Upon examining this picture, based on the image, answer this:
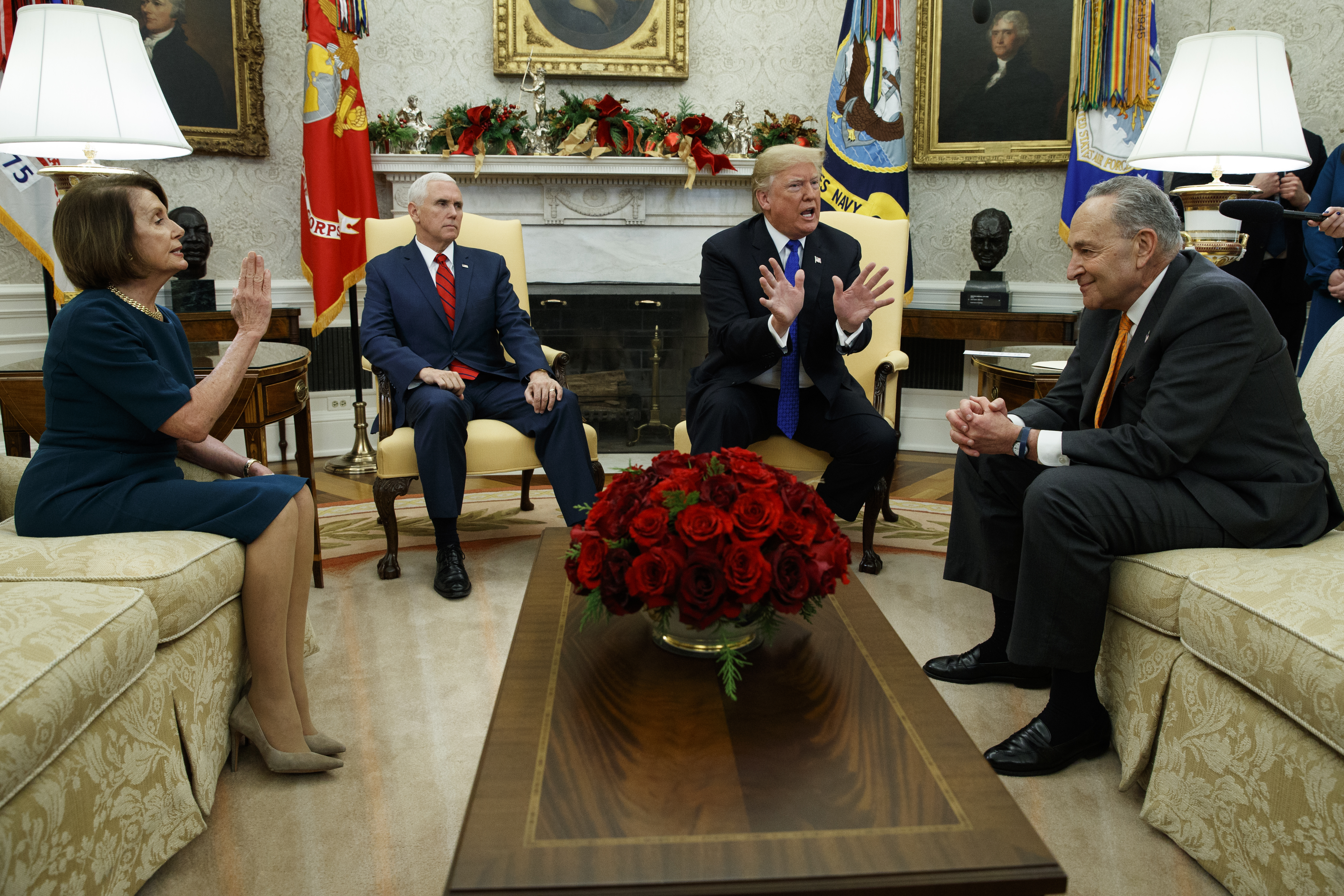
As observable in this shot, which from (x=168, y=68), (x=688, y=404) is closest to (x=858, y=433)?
(x=688, y=404)

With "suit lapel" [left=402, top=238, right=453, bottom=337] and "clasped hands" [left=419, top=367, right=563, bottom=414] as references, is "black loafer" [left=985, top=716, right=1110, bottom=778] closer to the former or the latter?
"clasped hands" [left=419, top=367, right=563, bottom=414]

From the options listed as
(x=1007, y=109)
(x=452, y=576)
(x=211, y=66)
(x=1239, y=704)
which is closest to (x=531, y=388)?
(x=452, y=576)

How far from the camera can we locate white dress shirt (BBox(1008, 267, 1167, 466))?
6.93ft

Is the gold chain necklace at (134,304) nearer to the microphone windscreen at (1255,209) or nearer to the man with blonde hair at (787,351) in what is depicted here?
the man with blonde hair at (787,351)

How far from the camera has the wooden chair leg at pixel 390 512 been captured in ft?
10.3

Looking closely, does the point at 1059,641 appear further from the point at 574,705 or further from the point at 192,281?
the point at 192,281

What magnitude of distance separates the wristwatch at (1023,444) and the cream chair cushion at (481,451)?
1571mm

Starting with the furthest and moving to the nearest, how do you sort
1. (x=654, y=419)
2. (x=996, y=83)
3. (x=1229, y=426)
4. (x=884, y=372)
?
(x=654, y=419)
(x=996, y=83)
(x=884, y=372)
(x=1229, y=426)

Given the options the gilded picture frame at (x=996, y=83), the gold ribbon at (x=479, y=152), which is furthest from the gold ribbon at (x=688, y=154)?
the gilded picture frame at (x=996, y=83)

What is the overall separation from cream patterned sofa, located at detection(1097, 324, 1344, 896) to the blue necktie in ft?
4.37

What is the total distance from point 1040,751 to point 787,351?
5.13 ft

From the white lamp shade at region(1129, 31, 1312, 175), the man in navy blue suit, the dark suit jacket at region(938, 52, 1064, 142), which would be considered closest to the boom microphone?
the white lamp shade at region(1129, 31, 1312, 175)

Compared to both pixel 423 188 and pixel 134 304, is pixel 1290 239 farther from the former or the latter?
pixel 134 304

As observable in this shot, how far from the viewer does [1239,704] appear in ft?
5.42
